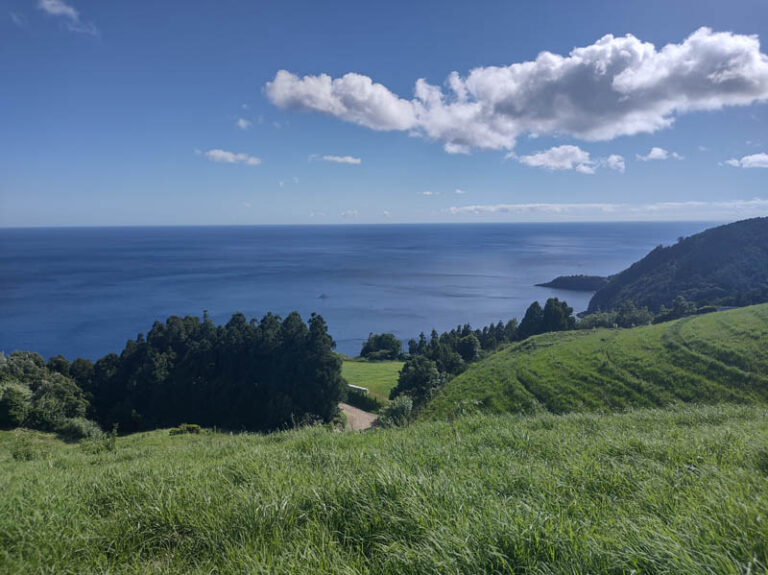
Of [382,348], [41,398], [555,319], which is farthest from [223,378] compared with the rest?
[555,319]

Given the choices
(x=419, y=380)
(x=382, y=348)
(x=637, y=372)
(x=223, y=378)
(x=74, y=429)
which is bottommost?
(x=382, y=348)

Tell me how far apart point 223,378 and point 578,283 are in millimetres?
114302

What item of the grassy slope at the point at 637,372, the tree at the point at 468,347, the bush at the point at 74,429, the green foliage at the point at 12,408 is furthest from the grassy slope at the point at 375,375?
the green foliage at the point at 12,408

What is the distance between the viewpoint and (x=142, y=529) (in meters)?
3.64

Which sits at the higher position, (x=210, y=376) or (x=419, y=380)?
(x=419, y=380)

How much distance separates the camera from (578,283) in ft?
401

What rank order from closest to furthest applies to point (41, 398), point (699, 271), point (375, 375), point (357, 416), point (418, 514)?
point (418, 514), point (41, 398), point (357, 416), point (375, 375), point (699, 271)

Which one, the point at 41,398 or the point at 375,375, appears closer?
the point at 41,398

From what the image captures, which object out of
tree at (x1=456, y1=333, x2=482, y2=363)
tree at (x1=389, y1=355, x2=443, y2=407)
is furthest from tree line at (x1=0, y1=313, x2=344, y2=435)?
tree at (x1=456, y1=333, x2=482, y2=363)

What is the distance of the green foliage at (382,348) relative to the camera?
6328 centimetres

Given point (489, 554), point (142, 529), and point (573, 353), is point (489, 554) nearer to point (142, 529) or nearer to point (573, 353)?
point (142, 529)

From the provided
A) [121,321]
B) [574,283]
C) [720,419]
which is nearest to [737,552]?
[720,419]

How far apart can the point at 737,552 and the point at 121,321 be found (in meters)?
91.0

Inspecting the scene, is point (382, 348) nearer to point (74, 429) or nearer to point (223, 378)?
point (223, 378)
